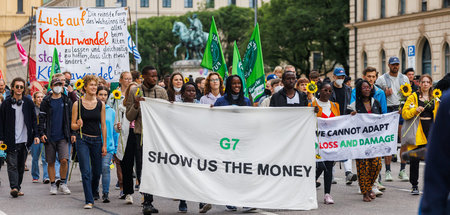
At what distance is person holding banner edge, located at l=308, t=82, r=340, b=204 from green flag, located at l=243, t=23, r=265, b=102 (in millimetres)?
2056

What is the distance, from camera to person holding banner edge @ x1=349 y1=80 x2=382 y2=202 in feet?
37.5

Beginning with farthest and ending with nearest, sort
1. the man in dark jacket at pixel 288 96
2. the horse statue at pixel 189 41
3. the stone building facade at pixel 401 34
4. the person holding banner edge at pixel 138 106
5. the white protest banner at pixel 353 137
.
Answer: the horse statue at pixel 189 41 → the stone building facade at pixel 401 34 → the white protest banner at pixel 353 137 → the man in dark jacket at pixel 288 96 → the person holding banner edge at pixel 138 106

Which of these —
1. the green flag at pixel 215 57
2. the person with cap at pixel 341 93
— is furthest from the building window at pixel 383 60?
the person with cap at pixel 341 93

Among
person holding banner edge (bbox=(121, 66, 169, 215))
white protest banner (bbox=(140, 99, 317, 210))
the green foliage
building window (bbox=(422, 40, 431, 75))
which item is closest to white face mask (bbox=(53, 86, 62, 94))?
person holding banner edge (bbox=(121, 66, 169, 215))

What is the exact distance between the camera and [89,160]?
1102 cm

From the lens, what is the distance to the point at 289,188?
964 centimetres

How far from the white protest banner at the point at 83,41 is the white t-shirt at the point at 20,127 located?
5.01 metres

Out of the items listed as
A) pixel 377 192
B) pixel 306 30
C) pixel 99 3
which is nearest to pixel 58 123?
pixel 377 192

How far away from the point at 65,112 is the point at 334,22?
4725cm

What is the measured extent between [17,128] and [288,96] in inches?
171

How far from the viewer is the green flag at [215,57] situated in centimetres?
1542

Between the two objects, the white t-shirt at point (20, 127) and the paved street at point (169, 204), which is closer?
the paved street at point (169, 204)

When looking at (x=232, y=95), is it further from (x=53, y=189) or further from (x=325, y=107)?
(x=53, y=189)

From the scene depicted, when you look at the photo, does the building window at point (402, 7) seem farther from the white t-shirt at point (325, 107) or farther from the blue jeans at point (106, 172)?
the blue jeans at point (106, 172)
